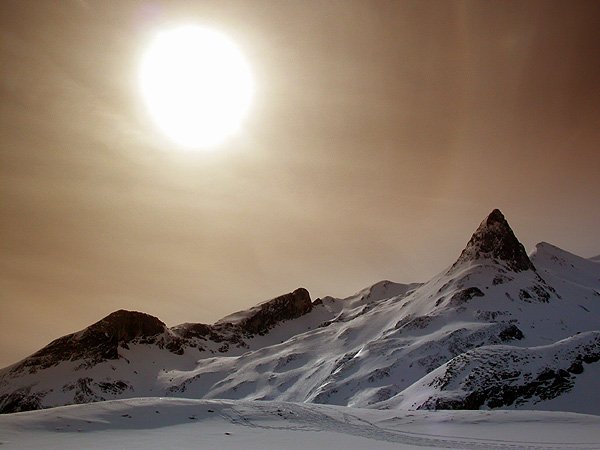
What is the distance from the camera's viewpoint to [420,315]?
377ft

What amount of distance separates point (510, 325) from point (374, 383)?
102 feet

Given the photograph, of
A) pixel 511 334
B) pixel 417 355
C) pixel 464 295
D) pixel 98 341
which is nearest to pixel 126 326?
pixel 98 341

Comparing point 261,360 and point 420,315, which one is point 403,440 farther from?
point 261,360

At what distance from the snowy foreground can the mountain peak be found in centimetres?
10726

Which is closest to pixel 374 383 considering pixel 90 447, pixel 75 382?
pixel 90 447

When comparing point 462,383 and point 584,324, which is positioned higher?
point 584,324

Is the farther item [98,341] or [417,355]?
[98,341]

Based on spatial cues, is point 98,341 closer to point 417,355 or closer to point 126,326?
point 126,326

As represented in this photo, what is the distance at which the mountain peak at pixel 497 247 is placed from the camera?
13400 centimetres

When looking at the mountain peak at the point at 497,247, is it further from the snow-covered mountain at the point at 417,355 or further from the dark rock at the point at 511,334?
the dark rock at the point at 511,334

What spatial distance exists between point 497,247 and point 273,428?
407 ft

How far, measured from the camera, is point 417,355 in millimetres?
90562

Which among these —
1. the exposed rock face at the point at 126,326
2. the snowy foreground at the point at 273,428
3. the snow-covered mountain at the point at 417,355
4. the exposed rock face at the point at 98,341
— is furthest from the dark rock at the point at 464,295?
the exposed rock face at the point at 126,326

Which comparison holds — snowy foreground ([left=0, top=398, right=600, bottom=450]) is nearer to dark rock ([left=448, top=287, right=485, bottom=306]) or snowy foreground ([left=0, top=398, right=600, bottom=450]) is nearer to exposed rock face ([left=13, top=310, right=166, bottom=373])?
dark rock ([left=448, top=287, right=485, bottom=306])
